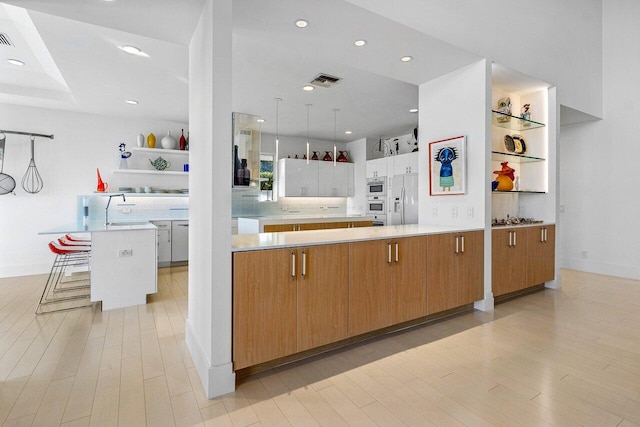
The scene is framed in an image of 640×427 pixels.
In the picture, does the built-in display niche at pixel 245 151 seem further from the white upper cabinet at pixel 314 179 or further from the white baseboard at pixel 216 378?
the white upper cabinet at pixel 314 179

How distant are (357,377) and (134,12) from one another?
2.92 m

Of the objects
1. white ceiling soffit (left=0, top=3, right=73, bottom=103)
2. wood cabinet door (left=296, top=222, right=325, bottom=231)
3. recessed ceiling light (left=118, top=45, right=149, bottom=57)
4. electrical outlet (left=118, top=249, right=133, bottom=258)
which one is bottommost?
electrical outlet (left=118, top=249, right=133, bottom=258)

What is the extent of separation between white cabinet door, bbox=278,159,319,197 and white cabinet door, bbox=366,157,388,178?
3.95 ft

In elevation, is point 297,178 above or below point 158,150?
below

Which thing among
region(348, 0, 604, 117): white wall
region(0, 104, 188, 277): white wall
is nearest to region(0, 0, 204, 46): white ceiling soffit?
region(348, 0, 604, 117): white wall

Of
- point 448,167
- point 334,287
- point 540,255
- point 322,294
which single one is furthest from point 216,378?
point 540,255

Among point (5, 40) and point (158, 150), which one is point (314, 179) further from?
point (5, 40)

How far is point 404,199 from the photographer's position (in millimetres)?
6215

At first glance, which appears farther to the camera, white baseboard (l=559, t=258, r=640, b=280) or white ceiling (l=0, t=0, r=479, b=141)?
white baseboard (l=559, t=258, r=640, b=280)

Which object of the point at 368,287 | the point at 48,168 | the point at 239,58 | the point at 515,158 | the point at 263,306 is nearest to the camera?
the point at 263,306

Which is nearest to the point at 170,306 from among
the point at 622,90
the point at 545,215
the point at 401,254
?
the point at 401,254

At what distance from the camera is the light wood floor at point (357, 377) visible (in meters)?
1.69

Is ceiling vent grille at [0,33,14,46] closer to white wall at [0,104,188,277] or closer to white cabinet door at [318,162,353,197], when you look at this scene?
white wall at [0,104,188,277]

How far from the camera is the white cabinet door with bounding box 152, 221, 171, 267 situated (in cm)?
565
